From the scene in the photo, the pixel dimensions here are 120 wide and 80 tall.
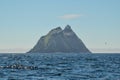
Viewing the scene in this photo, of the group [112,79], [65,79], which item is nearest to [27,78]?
[65,79]

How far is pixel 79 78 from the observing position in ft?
173

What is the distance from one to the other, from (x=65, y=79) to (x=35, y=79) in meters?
4.45

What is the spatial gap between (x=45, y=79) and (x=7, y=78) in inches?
228

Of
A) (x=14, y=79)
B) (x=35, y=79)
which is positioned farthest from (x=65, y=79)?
(x=14, y=79)

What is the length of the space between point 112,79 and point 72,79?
594cm

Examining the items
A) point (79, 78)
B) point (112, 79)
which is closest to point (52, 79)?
point (79, 78)

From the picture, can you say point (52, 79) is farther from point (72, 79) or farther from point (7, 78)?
point (7, 78)

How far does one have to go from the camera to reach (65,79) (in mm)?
50750

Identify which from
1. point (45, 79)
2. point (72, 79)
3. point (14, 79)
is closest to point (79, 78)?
point (72, 79)

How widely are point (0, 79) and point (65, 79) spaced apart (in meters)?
9.56

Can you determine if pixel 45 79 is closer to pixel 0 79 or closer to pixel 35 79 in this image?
pixel 35 79

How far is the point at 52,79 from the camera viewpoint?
50594 millimetres

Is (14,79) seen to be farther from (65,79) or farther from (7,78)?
(65,79)

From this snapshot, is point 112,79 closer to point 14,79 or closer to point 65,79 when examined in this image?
point 65,79
